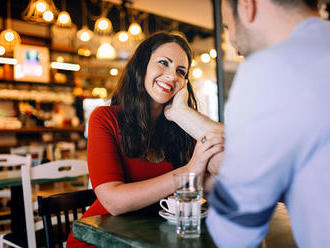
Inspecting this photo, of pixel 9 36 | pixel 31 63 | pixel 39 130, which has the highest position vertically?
pixel 9 36

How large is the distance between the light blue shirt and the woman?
43 cm

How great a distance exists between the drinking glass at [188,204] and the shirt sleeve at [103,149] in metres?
0.36

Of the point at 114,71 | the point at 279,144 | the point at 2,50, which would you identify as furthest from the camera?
the point at 114,71

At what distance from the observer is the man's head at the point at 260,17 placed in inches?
26.7

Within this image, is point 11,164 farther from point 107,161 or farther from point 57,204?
point 107,161

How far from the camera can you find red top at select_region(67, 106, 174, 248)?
121 cm

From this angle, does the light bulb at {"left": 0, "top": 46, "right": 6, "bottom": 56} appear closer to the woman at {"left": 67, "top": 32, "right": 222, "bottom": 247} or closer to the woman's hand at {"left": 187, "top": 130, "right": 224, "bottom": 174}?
the woman at {"left": 67, "top": 32, "right": 222, "bottom": 247}

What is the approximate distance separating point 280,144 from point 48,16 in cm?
397

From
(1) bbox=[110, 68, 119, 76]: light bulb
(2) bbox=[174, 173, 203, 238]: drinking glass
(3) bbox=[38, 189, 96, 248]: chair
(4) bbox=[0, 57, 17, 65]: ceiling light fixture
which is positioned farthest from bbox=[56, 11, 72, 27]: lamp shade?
(1) bbox=[110, 68, 119, 76]: light bulb

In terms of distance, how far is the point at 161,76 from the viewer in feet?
5.16

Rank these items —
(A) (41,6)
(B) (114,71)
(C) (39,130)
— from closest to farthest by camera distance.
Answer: (A) (41,6), (C) (39,130), (B) (114,71)

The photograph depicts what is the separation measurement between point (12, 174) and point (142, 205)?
1988mm

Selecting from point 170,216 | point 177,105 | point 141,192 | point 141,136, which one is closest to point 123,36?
point 141,136

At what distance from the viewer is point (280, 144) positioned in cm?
55
